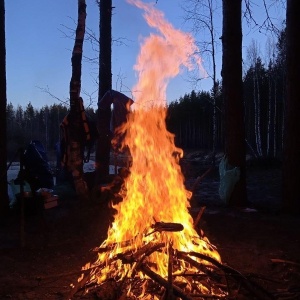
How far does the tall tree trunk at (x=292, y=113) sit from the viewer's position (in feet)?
28.6

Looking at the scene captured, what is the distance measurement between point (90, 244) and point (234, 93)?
198 inches

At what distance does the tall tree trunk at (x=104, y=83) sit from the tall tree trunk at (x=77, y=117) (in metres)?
2.36

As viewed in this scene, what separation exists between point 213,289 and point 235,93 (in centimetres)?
603

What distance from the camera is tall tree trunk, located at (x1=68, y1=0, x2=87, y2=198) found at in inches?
371

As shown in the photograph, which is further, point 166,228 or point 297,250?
point 297,250

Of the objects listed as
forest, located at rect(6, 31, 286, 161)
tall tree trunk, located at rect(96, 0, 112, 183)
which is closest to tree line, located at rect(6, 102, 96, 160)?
forest, located at rect(6, 31, 286, 161)

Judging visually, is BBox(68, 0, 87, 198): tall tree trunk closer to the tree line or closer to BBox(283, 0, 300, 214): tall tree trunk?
BBox(283, 0, 300, 214): tall tree trunk

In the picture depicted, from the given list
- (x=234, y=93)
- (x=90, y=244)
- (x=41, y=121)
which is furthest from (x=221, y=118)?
(x=41, y=121)

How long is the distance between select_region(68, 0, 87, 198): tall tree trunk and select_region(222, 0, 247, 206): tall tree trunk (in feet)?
11.5

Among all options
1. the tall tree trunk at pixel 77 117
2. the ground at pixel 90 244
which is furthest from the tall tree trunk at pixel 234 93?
the tall tree trunk at pixel 77 117

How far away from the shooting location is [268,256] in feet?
18.7

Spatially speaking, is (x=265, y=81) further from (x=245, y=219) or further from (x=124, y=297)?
(x=124, y=297)

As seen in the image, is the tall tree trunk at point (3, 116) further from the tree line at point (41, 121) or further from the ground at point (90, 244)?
the tree line at point (41, 121)

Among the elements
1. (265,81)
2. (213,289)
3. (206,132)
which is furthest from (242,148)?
(206,132)
